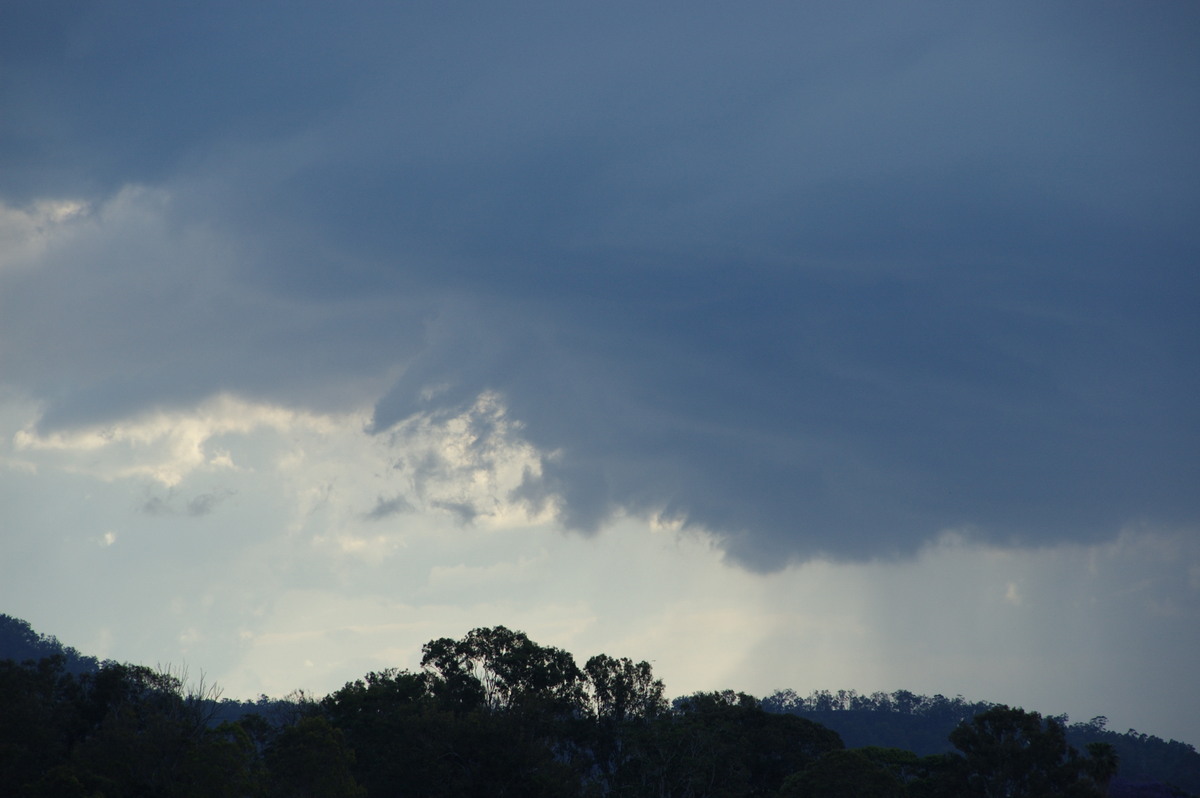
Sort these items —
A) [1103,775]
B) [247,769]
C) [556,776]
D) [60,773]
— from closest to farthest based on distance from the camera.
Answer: [60,773]
[247,769]
[1103,775]
[556,776]

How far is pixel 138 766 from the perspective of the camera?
5341 centimetres

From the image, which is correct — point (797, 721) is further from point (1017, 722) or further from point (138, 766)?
point (138, 766)

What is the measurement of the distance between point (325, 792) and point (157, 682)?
24459 mm

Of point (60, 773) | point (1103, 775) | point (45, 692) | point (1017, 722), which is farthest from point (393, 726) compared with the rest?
point (1103, 775)

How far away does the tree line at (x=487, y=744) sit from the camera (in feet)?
177

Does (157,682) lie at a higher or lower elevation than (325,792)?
higher

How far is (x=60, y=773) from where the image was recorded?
4828 cm

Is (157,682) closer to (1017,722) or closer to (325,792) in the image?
(325,792)

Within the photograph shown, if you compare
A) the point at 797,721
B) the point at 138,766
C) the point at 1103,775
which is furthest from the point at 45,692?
the point at 1103,775

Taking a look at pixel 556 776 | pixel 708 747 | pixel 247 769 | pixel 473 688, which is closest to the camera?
pixel 247 769

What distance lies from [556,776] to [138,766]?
2738 cm

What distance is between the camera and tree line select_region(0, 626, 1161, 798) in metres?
53.9

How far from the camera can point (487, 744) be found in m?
70.7

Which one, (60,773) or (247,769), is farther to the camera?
(247,769)
